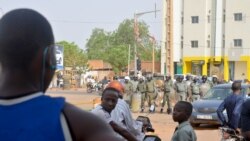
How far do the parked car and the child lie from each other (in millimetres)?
11650

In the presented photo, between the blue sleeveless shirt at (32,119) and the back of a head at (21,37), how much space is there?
124 millimetres

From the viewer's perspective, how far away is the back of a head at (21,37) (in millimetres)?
1654

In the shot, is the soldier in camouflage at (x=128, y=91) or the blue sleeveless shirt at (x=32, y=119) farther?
the soldier in camouflage at (x=128, y=91)

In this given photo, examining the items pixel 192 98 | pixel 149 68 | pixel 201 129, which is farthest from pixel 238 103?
pixel 149 68

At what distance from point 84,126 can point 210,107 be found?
16.0m

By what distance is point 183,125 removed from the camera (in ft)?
17.3

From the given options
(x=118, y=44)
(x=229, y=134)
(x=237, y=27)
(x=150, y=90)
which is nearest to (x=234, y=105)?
(x=229, y=134)

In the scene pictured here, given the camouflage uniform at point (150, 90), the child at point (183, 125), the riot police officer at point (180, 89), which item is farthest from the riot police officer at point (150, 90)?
the child at point (183, 125)

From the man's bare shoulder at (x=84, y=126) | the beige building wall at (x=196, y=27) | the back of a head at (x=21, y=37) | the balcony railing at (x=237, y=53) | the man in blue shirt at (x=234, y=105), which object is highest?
the beige building wall at (x=196, y=27)

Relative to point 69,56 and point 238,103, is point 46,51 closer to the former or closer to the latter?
point 238,103

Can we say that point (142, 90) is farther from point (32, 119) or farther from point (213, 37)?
point (213, 37)

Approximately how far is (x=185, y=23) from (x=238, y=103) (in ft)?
150

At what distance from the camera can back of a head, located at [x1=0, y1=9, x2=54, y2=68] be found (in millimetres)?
1654

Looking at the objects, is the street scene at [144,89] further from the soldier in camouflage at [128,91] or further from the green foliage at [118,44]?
the green foliage at [118,44]
